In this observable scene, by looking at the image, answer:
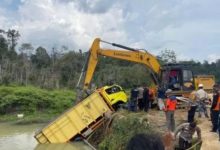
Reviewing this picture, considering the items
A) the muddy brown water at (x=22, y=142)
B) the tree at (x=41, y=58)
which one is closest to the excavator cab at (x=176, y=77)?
the muddy brown water at (x=22, y=142)

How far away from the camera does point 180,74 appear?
27.4 metres

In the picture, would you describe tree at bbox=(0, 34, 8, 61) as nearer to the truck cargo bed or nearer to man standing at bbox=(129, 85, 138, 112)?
man standing at bbox=(129, 85, 138, 112)

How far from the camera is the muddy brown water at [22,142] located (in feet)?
74.3

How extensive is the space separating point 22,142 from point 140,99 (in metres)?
6.99

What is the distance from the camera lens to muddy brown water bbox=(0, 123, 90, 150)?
2266 cm

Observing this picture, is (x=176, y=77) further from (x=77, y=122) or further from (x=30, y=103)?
(x=30, y=103)

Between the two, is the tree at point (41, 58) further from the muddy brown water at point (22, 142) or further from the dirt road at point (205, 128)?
the dirt road at point (205, 128)

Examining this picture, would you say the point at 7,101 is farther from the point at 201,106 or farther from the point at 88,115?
the point at 201,106

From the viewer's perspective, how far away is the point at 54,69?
247ft

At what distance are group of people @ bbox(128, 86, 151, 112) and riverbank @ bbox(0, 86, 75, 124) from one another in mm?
18027

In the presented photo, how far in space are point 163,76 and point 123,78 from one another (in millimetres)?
38944

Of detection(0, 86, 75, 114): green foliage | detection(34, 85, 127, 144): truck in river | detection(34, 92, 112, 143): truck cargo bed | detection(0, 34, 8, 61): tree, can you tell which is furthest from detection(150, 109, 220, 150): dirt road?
detection(0, 34, 8, 61): tree

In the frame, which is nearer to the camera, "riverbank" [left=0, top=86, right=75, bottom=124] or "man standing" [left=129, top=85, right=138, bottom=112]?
"man standing" [left=129, top=85, right=138, bottom=112]

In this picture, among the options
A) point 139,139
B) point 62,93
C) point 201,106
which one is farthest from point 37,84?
point 139,139
